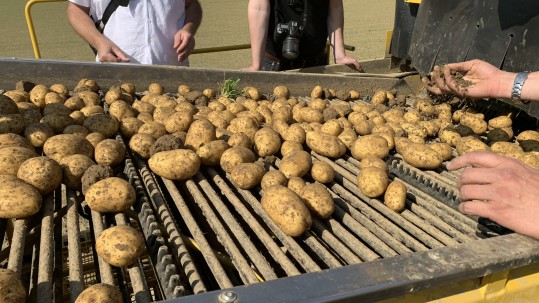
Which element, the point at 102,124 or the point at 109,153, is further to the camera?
the point at 102,124

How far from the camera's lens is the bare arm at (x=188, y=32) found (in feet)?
11.3

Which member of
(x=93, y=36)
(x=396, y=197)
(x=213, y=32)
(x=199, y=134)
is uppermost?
(x=93, y=36)

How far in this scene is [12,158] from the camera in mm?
1749

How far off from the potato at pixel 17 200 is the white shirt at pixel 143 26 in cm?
199

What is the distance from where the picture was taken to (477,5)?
286cm

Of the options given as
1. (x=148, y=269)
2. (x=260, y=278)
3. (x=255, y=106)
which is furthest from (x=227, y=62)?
(x=260, y=278)

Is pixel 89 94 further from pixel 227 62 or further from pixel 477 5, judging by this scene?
pixel 227 62

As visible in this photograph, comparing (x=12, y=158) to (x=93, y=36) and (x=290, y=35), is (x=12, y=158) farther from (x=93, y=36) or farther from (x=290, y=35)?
(x=290, y=35)

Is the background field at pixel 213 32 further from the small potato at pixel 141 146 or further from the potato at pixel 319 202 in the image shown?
the potato at pixel 319 202

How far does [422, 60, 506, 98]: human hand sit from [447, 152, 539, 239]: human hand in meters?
0.86

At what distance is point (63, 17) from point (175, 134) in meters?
16.0

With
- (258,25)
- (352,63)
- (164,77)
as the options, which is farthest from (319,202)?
(352,63)

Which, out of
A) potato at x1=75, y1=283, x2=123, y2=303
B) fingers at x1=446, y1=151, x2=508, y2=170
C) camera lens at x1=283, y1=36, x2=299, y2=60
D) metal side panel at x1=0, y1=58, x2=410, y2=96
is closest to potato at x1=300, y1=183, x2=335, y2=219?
fingers at x1=446, y1=151, x2=508, y2=170

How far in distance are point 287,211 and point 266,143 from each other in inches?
26.7
